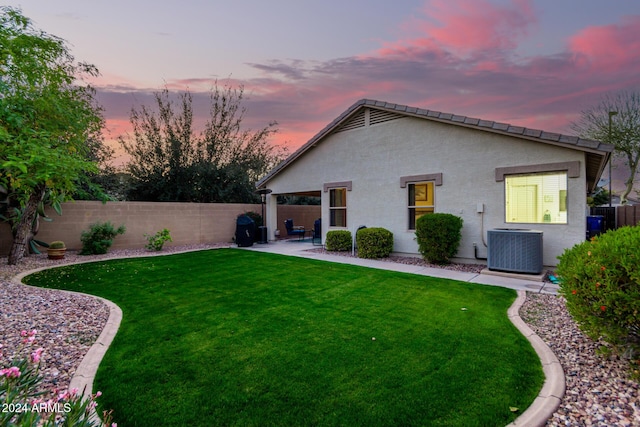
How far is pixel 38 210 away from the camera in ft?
28.2

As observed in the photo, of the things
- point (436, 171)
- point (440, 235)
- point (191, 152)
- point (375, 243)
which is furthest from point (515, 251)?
point (191, 152)

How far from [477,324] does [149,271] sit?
7.25m

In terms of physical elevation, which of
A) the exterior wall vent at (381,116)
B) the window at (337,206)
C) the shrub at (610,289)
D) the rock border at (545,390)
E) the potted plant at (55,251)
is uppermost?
the exterior wall vent at (381,116)

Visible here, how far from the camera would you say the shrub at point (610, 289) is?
2592 millimetres

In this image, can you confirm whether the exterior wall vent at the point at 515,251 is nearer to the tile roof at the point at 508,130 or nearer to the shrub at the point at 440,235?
the shrub at the point at 440,235

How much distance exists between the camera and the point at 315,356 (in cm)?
321

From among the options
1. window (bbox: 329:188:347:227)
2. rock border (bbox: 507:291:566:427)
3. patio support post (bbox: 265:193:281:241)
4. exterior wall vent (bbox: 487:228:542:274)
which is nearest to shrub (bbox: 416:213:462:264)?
exterior wall vent (bbox: 487:228:542:274)

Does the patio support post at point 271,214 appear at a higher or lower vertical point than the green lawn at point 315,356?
higher

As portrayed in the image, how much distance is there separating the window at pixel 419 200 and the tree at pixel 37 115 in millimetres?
8311

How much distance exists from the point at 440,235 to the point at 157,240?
381 inches

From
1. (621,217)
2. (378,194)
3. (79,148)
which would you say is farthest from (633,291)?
(621,217)

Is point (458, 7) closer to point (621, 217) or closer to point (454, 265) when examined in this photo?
point (454, 265)

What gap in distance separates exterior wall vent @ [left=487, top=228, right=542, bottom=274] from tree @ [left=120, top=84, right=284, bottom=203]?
14.2 meters

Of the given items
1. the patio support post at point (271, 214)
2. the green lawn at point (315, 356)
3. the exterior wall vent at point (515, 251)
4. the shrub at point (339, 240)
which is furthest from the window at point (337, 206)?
the green lawn at point (315, 356)
